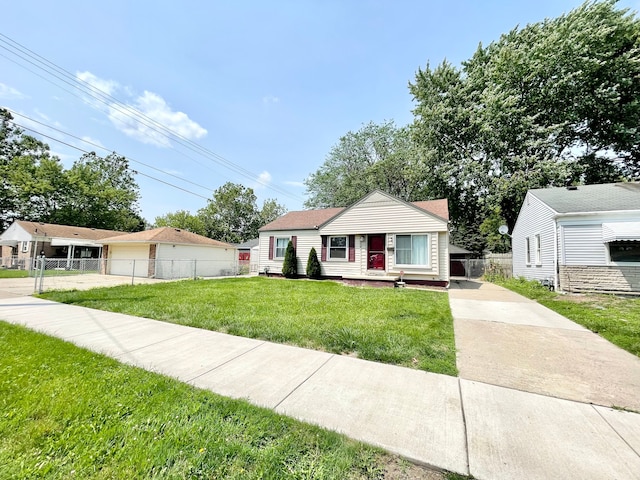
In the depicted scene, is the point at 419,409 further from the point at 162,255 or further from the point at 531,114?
the point at 531,114

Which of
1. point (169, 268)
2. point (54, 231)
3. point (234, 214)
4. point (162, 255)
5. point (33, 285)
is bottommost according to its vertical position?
point (33, 285)

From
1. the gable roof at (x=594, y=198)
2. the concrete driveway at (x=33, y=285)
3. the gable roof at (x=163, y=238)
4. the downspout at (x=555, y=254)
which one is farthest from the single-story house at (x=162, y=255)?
the gable roof at (x=594, y=198)

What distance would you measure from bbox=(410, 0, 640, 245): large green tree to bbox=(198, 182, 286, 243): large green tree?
26.0 metres

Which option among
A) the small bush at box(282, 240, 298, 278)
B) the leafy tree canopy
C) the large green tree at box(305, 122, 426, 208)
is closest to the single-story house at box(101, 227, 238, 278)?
the small bush at box(282, 240, 298, 278)

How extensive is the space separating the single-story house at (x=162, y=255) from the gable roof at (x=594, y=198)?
1759cm

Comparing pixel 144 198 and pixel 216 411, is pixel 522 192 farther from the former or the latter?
pixel 144 198

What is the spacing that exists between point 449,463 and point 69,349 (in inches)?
191

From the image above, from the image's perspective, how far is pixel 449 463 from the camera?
1.81 metres

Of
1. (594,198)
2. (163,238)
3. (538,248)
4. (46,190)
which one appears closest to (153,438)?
(538,248)

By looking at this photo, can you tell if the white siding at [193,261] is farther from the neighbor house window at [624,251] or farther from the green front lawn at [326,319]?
the neighbor house window at [624,251]

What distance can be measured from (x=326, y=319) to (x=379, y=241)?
26.6 feet

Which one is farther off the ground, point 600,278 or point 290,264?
point 290,264

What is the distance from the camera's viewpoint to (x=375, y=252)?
42.9 feet

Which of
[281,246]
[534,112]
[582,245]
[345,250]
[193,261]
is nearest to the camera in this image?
[582,245]
